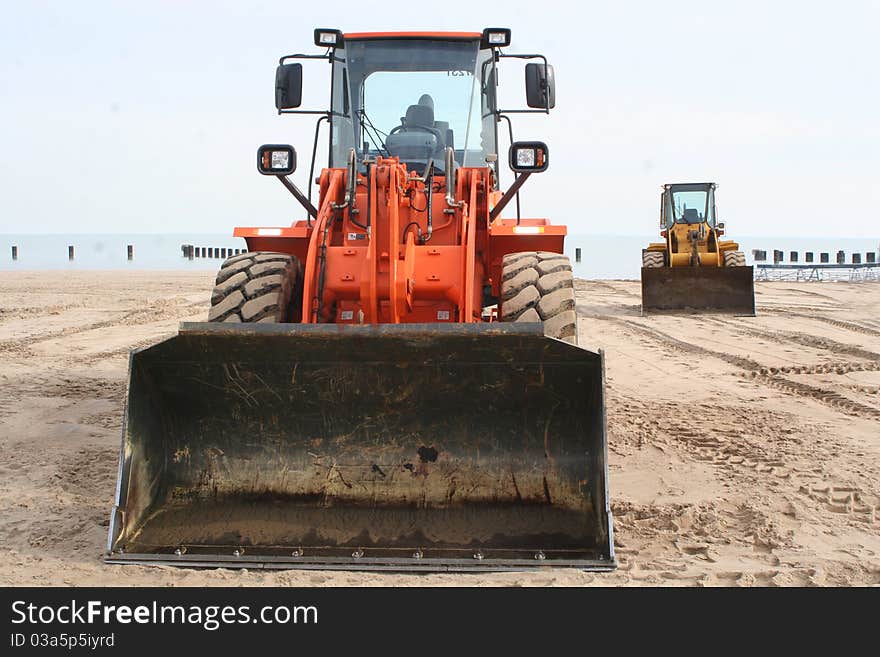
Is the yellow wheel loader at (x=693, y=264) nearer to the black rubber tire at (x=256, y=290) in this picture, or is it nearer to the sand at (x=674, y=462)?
the sand at (x=674, y=462)

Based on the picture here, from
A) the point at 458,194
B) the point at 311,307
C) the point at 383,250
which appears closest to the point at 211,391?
the point at 311,307

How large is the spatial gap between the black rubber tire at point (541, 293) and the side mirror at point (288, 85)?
1.95 meters

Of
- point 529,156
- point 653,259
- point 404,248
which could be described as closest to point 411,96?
point 529,156

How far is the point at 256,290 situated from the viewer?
5.43 meters

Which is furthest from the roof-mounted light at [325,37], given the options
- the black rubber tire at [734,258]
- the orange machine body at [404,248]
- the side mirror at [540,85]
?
the black rubber tire at [734,258]

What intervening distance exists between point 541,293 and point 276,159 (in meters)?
1.88

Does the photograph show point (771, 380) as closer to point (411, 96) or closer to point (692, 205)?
point (411, 96)

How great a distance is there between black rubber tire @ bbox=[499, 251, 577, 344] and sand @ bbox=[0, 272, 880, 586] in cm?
94

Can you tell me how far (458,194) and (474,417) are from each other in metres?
1.98

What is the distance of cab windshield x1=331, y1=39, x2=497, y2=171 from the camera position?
650 centimetres

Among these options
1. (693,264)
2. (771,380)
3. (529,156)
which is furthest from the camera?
(693,264)

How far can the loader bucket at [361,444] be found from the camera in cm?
397

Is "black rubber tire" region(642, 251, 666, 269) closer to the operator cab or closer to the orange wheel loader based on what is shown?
→ the operator cab
